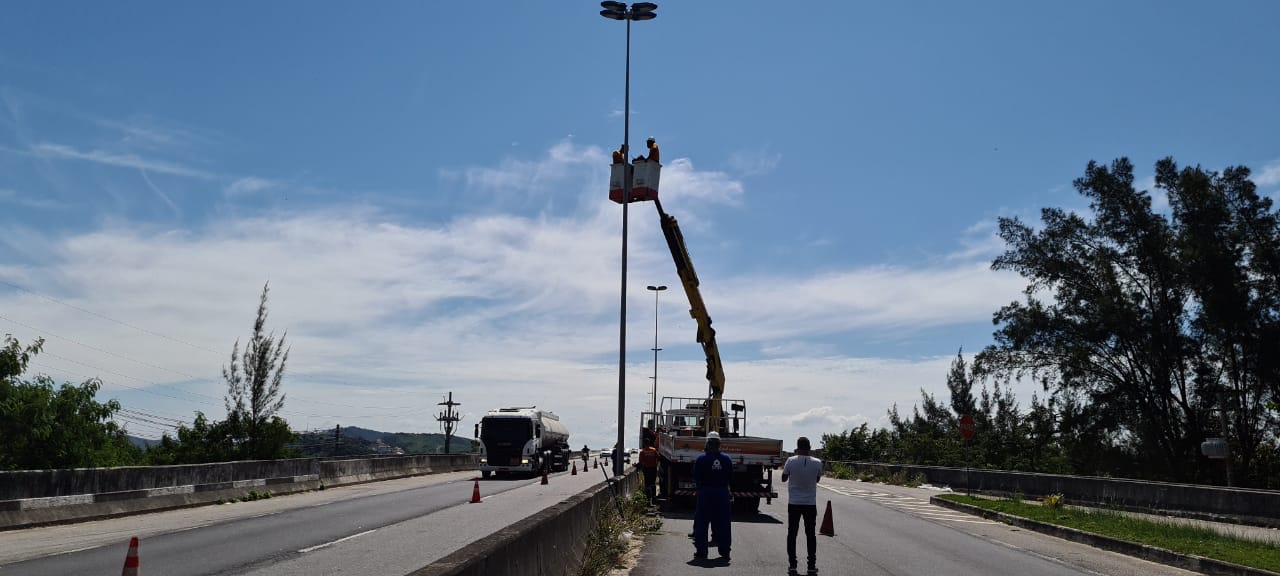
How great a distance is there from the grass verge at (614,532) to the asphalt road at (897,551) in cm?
35

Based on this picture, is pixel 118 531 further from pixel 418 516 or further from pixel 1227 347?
Result: pixel 1227 347

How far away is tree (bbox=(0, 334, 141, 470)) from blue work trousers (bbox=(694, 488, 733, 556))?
78.4 ft

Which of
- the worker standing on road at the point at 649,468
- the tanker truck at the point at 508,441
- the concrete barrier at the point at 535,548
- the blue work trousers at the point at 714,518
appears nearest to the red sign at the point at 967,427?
the worker standing on road at the point at 649,468

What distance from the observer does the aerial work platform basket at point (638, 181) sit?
82.6 ft

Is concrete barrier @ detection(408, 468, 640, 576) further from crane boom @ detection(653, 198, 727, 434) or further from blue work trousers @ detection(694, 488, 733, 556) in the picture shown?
crane boom @ detection(653, 198, 727, 434)

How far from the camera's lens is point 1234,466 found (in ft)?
129

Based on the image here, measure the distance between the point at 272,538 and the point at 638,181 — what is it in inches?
524

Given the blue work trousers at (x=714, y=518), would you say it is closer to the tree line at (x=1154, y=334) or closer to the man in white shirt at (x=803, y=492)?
the man in white shirt at (x=803, y=492)

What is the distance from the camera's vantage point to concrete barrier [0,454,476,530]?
16078mm

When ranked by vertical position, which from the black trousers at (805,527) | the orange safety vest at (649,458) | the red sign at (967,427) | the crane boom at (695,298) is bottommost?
the black trousers at (805,527)

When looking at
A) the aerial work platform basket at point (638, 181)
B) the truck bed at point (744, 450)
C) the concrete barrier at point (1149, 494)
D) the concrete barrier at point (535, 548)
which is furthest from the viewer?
the aerial work platform basket at point (638, 181)

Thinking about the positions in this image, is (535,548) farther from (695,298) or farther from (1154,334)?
(1154,334)

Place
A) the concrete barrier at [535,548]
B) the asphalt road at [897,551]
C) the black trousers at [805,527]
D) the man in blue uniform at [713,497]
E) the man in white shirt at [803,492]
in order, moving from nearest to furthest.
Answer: the concrete barrier at [535,548] < the black trousers at [805,527] < the man in white shirt at [803,492] < the asphalt road at [897,551] < the man in blue uniform at [713,497]

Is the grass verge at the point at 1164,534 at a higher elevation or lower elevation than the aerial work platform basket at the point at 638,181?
lower
